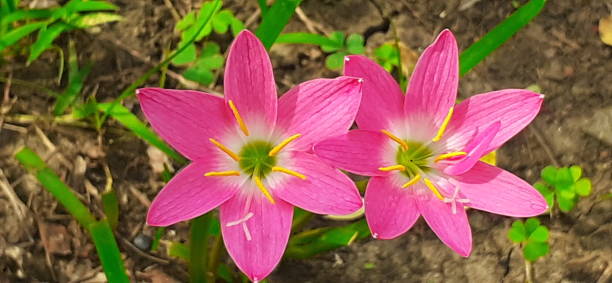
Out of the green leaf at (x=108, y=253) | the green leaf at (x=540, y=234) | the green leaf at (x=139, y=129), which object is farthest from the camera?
the green leaf at (x=540, y=234)

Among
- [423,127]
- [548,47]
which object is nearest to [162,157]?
[423,127]

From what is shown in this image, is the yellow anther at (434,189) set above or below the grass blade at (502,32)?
below

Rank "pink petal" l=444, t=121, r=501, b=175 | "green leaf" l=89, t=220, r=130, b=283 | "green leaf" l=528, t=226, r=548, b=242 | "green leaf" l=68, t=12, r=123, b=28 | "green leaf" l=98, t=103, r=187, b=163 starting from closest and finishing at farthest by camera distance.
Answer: "pink petal" l=444, t=121, r=501, b=175 → "green leaf" l=89, t=220, r=130, b=283 → "green leaf" l=98, t=103, r=187, b=163 → "green leaf" l=528, t=226, r=548, b=242 → "green leaf" l=68, t=12, r=123, b=28

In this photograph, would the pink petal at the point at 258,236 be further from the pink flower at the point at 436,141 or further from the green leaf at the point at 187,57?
the green leaf at the point at 187,57

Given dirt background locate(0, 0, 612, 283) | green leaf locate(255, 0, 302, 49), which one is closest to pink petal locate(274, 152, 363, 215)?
green leaf locate(255, 0, 302, 49)

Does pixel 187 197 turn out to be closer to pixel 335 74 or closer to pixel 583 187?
pixel 335 74

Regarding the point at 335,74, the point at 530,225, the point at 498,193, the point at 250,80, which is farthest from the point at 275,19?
the point at 530,225

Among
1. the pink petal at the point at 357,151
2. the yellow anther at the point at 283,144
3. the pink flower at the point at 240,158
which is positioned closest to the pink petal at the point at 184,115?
the pink flower at the point at 240,158

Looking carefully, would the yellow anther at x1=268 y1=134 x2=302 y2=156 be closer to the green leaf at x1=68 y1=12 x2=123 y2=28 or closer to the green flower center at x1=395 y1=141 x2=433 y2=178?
the green flower center at x1=395 y1=141 x2=433 y2=178
